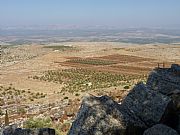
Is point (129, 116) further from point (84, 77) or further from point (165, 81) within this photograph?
point (84, 77)

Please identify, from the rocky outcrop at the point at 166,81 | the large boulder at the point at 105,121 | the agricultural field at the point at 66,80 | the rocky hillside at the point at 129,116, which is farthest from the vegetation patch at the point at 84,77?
the large boulder at the point at 105,121

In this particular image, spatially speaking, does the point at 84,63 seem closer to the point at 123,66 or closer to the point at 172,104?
the point at 123,66

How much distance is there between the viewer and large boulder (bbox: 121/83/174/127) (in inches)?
420

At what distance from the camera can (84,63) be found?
81.1 metres

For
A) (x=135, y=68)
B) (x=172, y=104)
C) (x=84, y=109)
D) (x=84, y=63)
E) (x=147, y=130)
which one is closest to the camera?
(x=147, y=130)

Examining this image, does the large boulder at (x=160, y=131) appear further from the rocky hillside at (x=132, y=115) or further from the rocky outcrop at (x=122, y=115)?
the rocky outcrop at (x=122, y=115)

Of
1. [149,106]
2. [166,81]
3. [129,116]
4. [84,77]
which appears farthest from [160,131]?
[84,77]

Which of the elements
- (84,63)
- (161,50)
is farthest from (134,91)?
(161,50)

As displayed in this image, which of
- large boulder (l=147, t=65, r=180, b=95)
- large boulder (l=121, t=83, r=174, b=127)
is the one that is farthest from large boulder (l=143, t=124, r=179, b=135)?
large boulder (l=147, t=65, r=180, b=95)

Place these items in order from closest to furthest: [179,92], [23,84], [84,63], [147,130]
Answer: [147,130]
[179,92]
[23,84]
[84,63]

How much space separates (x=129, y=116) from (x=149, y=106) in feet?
2.76

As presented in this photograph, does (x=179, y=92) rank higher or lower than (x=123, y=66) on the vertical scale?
higher

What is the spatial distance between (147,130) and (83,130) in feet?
5.45

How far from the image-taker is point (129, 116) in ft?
34.4
